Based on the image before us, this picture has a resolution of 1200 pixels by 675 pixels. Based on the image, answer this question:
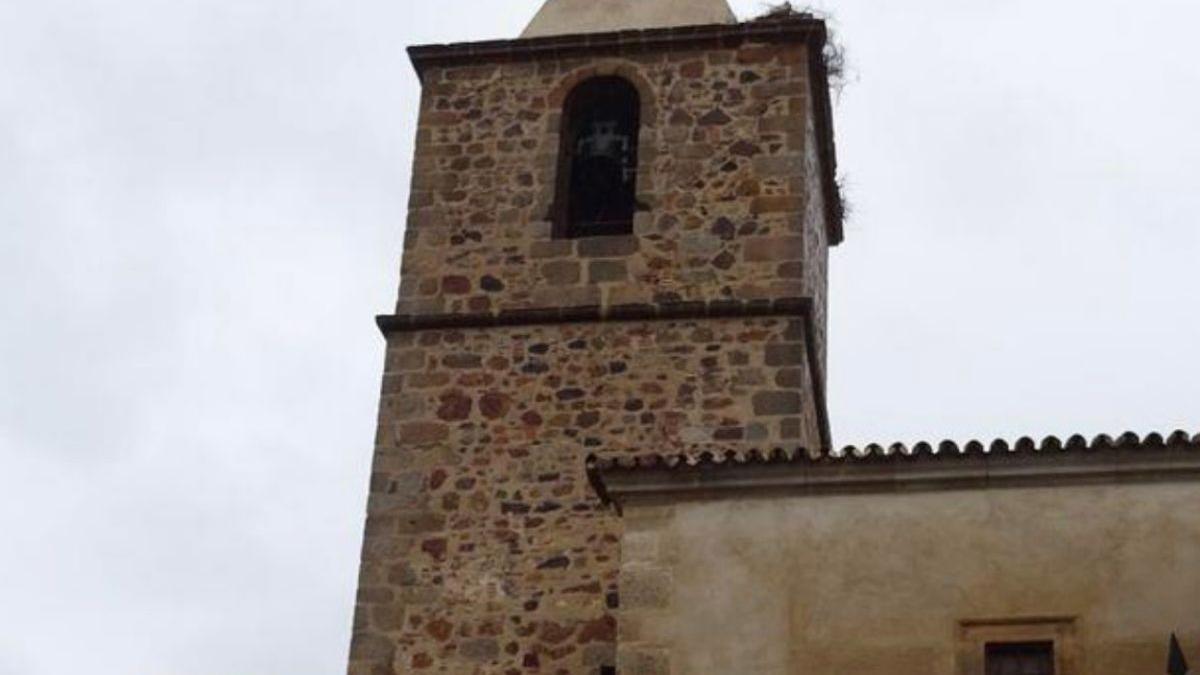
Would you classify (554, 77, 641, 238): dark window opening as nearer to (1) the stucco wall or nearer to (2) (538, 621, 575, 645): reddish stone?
(2) (538, 621, 575, 645): reddish stone

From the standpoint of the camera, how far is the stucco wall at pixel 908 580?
12.3 meters

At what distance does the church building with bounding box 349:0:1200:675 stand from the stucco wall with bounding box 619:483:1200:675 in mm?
Result: 14

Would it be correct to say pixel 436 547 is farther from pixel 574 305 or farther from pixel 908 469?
pixel 908 469

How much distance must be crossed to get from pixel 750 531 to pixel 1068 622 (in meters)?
1.79

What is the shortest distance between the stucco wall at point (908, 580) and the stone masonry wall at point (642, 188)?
4772 millimetres

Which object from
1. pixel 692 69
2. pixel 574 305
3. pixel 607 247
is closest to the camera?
pixel 574 305

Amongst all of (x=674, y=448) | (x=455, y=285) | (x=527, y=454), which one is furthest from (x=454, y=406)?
(x=674, y=448)

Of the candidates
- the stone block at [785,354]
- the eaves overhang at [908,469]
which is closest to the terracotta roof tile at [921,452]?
the eaves overhang at [908,469]

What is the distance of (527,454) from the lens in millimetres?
16875

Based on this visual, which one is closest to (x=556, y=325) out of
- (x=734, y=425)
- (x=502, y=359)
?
(x=502, y=359)

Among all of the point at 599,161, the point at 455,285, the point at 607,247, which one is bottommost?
A: the point at 455,285

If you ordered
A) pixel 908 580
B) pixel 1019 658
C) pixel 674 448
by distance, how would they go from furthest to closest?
1. pixel 674 448
2. pixel 908 580
3. pixel 1019 658

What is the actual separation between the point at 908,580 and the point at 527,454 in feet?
16.0

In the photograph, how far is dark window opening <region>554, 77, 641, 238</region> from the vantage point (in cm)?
1845
